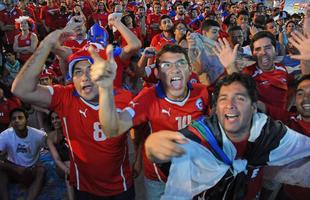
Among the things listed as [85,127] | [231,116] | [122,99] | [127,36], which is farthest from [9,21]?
[231,116]

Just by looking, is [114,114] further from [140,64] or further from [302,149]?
[140,64]

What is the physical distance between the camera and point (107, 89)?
8.02ft

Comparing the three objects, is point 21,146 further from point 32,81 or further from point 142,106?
point 142,106

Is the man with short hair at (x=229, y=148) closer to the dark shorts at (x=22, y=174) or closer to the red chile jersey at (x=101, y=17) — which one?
the dark shorts at (x=22, y=174)

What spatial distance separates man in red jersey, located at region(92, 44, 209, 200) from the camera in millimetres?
3029

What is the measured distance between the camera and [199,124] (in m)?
2.53

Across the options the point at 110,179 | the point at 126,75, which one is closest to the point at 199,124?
the point at 110,179

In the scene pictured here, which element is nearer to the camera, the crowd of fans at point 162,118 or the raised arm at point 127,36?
the crowd of fans at point 162,118

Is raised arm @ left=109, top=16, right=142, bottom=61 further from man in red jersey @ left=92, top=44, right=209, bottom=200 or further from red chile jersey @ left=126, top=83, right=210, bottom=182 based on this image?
red chile jersey @ left=126, top=83, right=210, bottom=182

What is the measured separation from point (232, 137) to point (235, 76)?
1.38 ft

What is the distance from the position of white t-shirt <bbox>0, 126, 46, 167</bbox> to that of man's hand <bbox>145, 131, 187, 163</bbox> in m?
2.99

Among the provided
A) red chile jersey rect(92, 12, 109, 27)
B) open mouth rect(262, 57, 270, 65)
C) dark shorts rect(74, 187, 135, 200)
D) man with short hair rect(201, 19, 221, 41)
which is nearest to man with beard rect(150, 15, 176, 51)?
man with short hair rect(201, 19, 221, 41)

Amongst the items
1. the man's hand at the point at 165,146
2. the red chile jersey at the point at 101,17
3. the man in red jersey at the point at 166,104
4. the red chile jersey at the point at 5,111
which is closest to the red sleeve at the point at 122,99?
the man in red jersey at the point at 166,104

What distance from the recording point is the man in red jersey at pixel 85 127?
10.0 ft
